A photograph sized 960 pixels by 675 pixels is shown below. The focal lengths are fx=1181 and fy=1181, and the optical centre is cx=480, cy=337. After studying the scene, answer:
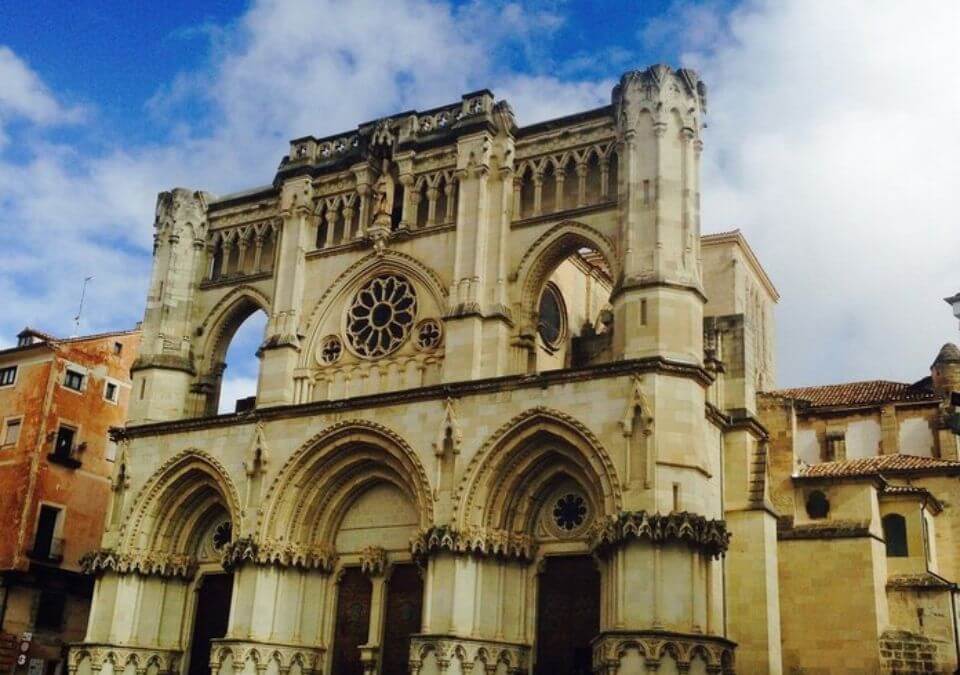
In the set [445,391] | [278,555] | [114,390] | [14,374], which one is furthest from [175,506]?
[14,374]

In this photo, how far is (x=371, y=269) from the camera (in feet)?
98.7

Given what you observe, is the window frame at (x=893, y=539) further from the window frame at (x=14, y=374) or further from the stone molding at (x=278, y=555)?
the window frame at (x=14, y=374)

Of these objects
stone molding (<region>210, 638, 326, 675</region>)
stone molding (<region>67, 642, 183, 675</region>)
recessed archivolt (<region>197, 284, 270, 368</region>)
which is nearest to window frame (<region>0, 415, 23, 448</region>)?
recessed archivolt (<region>197, 284, 270, 368</region>)

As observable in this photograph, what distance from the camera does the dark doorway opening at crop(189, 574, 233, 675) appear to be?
2934cm

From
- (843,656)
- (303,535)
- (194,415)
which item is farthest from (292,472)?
(843,656)

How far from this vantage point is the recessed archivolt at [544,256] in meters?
27.4

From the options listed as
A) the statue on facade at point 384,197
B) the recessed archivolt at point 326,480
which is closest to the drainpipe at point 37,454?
the recessed archivolt at point 326,480

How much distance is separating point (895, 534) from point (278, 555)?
52.6ft

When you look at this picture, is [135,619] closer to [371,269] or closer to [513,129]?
[371,269]

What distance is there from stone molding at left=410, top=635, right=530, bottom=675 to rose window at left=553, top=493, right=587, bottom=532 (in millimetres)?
2821

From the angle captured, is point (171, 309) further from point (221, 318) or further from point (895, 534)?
point (895, 534)

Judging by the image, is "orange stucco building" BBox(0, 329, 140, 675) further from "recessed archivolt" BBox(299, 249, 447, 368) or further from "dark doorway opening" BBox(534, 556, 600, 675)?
"dark doorway opening" BBox(534, 556, 600, 675)

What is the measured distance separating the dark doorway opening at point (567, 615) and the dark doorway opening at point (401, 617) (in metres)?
2.92

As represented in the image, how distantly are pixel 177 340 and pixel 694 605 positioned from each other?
1687 centimetres
